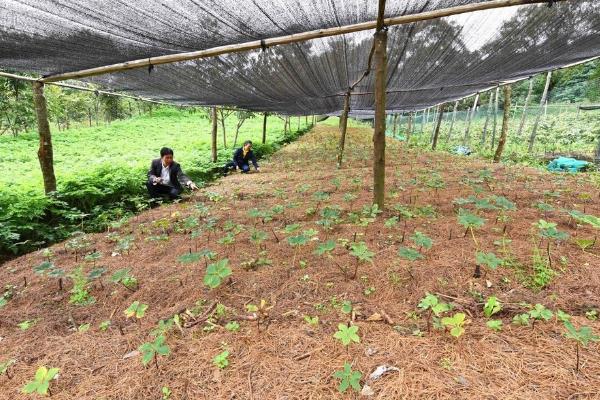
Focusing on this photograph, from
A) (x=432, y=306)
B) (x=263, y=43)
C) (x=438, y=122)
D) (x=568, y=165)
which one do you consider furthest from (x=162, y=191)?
(x=438, y=122)

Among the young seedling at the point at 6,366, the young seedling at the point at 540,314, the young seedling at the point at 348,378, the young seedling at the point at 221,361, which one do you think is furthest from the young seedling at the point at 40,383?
the young seedling at the point at 540,314

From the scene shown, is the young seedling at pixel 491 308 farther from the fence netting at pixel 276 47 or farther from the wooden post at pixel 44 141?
the wooden post at pixel 44 141

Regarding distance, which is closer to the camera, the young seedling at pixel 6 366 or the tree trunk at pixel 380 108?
the young seedling at pixel 6 366

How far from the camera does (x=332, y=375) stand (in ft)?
4.94

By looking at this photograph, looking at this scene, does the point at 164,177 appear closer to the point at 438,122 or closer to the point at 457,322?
the point at 457,322

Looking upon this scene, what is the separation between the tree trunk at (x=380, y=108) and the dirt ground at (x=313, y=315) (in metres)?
0.51

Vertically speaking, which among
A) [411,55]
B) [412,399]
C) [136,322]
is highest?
[411,55]

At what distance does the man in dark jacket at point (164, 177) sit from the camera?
231 inches

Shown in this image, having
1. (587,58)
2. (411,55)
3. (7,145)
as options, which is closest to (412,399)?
(411,55)

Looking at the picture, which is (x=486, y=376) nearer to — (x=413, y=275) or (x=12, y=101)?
(x=413, y=275)

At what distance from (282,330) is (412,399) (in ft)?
2.63

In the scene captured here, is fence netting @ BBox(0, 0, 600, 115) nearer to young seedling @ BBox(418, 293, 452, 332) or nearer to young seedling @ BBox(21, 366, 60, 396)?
young seedling @ BBox(21, 366, 60, 396)

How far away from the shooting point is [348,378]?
1.41 metres

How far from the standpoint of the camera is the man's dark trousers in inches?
234
